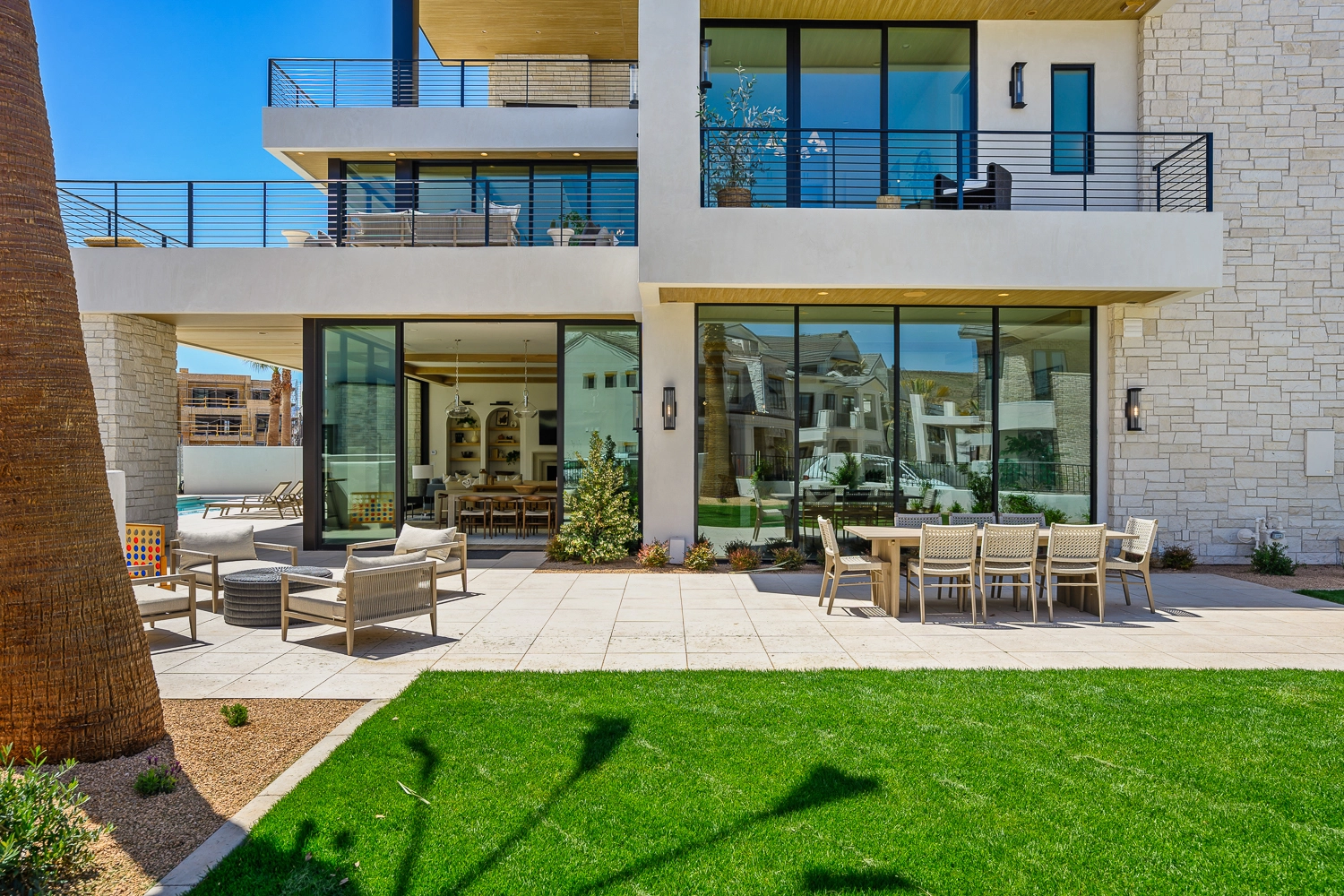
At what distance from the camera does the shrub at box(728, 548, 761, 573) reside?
395 inches

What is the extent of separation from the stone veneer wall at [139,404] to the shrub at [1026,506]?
12454 mm

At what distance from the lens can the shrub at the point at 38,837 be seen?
97.3 inches

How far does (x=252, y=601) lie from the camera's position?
22.6 feet

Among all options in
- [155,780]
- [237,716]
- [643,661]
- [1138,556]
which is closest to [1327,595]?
[1138,556]

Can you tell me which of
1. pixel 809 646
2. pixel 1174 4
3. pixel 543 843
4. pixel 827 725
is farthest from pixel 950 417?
pixel 543 843

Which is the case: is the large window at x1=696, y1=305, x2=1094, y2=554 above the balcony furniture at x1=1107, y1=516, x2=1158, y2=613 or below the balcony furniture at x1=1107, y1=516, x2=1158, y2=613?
above

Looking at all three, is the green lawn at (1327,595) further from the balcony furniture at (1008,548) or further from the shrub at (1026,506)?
the balcony furniture at (1008,548)

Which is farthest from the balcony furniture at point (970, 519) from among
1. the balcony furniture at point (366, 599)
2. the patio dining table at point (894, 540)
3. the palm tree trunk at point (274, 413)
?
the palm tree trunk at point (274, 413)

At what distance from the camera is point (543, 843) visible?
3.07 metres

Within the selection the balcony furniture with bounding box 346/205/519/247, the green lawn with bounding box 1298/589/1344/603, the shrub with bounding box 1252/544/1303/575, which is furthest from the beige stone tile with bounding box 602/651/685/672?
the shrub with bounding box 1252/544/1303/575

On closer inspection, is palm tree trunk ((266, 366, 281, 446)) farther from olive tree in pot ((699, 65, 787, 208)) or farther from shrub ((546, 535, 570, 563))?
olive tree in pot ((699, 65, 787, 208))

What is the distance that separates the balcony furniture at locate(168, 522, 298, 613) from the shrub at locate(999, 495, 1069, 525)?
9.34m

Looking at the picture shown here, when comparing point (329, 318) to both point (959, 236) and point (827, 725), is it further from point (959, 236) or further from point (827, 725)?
point (827, 725)

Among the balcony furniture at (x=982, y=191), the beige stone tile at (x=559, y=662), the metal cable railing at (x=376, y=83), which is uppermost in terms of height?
the metal cable railing at (x=376, y=83)
